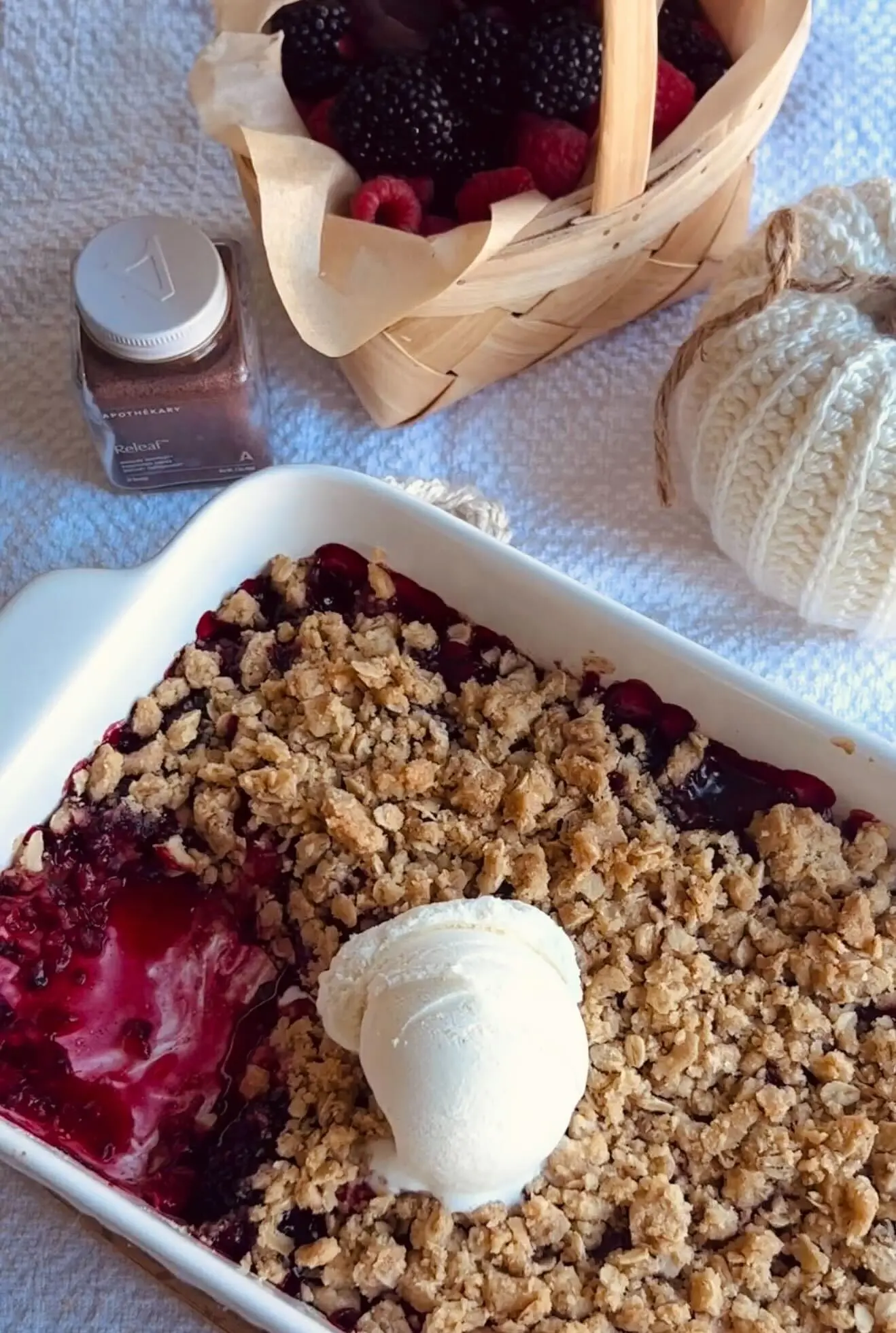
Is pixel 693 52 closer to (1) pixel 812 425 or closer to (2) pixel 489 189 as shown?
(2) pixel 489 189

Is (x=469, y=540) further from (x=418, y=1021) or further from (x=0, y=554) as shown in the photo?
(x=0, y=554)

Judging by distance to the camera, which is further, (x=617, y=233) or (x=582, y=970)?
(x=617, y=233)

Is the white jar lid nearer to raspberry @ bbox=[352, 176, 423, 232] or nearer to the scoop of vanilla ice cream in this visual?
raspberry @ bbox=[352, 176, 423, 232]

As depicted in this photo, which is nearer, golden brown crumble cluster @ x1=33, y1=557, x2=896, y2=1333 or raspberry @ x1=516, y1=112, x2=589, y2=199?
golden brown crumble cluster @ x1=33, y1=557, x2=896, y2=1333

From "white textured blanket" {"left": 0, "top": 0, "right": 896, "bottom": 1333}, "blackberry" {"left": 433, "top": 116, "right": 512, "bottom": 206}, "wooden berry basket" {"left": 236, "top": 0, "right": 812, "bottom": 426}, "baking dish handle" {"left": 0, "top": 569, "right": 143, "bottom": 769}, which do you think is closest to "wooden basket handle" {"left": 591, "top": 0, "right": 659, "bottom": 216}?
"wooden berry basket" {"left": 236, "top": 0, "right": 812, "bottom": 426}

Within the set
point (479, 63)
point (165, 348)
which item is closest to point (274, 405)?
point (165, 348)

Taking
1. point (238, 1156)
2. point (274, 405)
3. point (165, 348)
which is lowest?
point (238, 1156)

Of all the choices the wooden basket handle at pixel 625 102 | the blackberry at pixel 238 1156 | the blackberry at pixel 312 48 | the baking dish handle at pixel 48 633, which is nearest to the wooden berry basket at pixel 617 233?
the wooden basket handle at pixel 625 102
